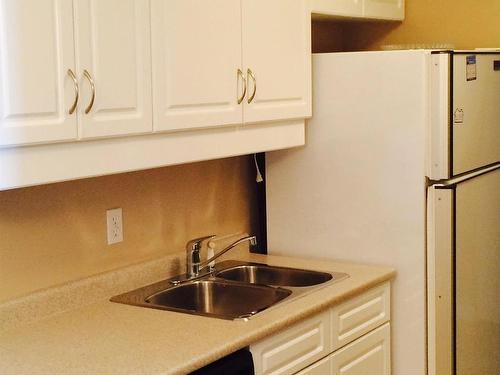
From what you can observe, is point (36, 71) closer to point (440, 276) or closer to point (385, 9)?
point (440, 276)

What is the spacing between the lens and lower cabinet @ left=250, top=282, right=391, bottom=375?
2488mm

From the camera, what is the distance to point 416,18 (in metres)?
3.74

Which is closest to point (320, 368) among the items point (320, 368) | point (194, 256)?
point (320, 368)

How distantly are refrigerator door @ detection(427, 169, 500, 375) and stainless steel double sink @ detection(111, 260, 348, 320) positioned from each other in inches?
14.6

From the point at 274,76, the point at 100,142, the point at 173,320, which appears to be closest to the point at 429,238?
the point at 274,76

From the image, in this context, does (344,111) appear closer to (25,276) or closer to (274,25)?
(274,25)

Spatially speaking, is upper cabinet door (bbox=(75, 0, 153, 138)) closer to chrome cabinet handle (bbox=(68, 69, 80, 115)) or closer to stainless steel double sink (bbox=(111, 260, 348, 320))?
chrome cabinet handle (bbox=(68, 69, 80, 115))

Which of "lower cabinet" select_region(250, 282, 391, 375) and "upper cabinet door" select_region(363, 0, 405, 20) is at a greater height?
"upper cabinet door" select_region(363, 0, 405, 20)

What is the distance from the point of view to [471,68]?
10.1 feet

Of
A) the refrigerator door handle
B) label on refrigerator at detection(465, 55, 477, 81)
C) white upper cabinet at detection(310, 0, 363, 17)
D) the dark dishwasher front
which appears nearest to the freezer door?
label on refrigerator at detection(465, 55, 477, 81)

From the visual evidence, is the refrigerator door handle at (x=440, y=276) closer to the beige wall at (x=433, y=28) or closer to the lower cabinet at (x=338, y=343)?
the lower cabinet at (x=338, y=343)

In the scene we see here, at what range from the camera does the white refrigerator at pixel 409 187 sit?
297cm

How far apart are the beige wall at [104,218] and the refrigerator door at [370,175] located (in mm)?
236

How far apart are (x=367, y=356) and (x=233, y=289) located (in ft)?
1.73
